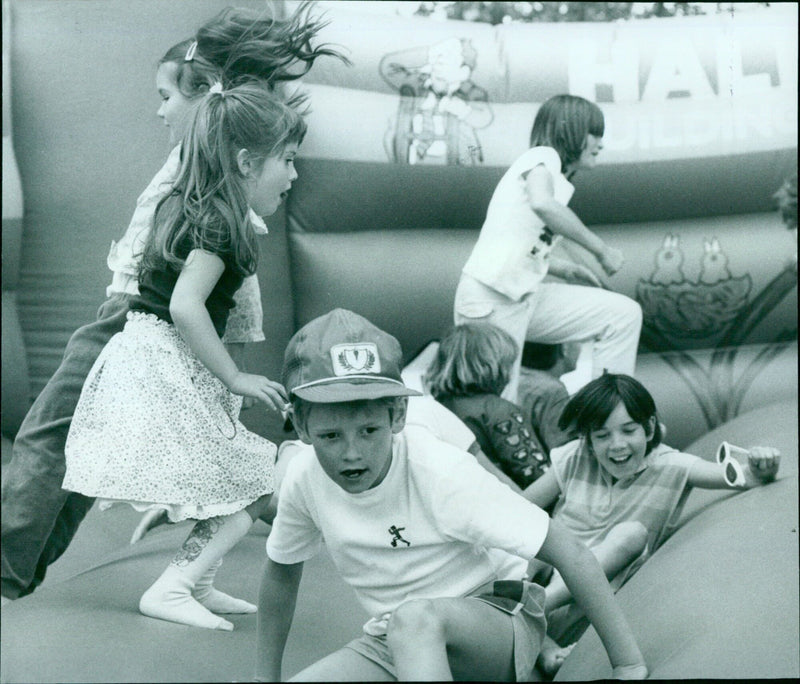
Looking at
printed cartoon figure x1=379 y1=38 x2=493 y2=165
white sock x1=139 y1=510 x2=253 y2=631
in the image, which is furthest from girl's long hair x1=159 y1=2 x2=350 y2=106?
white sock x1=139 y1=510 x2=253 y2=631

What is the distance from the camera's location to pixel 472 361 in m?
1.61

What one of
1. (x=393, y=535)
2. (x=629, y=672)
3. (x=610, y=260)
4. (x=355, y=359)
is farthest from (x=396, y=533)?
(x=610, y=260)

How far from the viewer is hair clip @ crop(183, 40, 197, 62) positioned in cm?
143

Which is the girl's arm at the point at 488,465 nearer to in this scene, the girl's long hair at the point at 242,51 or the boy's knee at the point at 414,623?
the boy's knee at the point at 414,623

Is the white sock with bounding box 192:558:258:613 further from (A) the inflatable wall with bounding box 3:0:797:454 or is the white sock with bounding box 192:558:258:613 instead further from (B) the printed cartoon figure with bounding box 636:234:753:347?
(B) the printed cartoon figure with bounding box 636:234:753:347

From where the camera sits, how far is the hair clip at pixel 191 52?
1.43 meters

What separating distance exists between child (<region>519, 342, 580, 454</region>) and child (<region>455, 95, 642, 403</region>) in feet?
0.14

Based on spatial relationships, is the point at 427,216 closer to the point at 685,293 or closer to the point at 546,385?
the point at 546,385

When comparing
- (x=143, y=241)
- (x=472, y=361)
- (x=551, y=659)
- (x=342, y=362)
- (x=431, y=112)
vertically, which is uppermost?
(x=431, y=112)

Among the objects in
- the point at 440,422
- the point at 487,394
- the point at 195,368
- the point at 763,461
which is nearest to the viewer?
the point at 195,368

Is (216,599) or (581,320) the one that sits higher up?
(581,320)

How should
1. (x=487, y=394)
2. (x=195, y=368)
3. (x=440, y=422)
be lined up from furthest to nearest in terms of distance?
(x=487, y=394), (x=440, y=422), (x=195, y=368)

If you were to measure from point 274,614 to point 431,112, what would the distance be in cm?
70

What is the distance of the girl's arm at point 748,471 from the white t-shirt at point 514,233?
0.36 meters
